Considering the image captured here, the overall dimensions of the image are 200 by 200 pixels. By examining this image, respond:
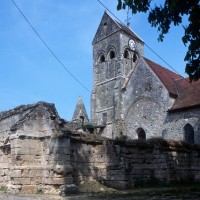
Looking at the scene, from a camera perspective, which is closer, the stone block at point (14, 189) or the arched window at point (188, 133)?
the stone block at point (14, 189)

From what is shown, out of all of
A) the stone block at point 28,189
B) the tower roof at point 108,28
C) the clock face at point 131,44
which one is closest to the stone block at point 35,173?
the stone block at point 28,189

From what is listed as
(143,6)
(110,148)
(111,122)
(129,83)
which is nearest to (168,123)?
(129,83)

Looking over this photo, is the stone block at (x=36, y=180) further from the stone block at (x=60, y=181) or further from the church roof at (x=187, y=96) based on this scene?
the church roof at (x=187, y=96)

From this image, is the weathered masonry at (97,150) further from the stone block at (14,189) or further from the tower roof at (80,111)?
the tower roof at (80,111)

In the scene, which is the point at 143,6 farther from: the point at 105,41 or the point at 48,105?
the point at 105,41

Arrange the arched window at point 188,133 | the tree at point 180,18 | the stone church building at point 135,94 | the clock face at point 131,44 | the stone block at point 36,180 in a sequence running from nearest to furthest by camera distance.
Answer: the tree at point 180,18, the stone block at point 36,180, the arched window at point 188,133, the stone church building at point 135,94, the clock face at point 131,44

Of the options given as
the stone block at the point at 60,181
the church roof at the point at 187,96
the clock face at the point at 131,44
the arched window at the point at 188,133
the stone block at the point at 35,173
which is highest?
the clock face at the point at 131,44

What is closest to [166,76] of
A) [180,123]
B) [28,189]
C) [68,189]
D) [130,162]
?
[180,123]

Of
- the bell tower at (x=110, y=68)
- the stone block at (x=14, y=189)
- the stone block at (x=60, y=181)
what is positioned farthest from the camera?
the bell tower at (x=110, y=68)

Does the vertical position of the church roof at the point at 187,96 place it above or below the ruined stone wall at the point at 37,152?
above

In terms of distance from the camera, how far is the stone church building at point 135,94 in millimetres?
27812

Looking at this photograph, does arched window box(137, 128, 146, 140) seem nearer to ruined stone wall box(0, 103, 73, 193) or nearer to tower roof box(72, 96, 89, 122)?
tower roof box(72, 96, 89, 122)

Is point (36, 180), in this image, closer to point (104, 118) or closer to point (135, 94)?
point (135, 94)

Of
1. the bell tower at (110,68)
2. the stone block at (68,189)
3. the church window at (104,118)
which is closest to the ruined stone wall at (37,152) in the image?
the stone block at (68,189)
